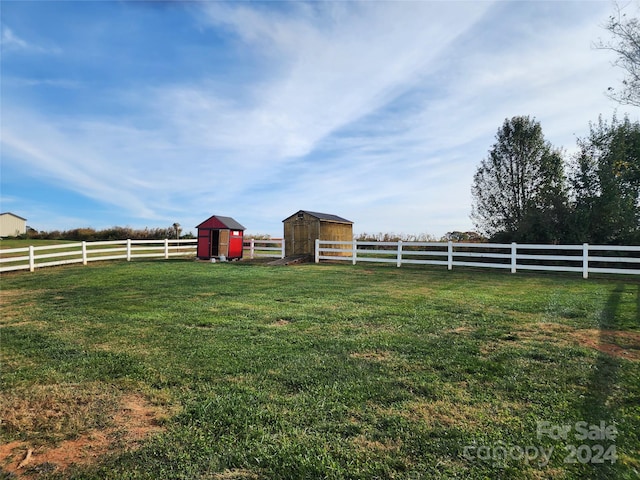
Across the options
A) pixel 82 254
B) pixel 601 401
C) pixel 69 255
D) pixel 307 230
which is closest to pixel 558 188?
pixel 307 230

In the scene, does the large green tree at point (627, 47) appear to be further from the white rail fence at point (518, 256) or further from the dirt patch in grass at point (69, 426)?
the dirt patch in grass at point (69, 426)

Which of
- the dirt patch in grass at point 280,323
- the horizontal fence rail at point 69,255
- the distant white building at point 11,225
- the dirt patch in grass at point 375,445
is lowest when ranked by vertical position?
the dirt patch in grass at point 375,445

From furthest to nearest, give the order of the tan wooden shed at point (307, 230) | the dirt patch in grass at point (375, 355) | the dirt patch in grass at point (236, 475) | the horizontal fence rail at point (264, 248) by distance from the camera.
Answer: the horizontal fence rail at point (264, 248)
the tan wooden shed at point (307, 230)
the dirt patch in grass at point (375, 355)
the dirt patch in grass at point (236, 475)

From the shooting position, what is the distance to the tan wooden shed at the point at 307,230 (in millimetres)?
16047

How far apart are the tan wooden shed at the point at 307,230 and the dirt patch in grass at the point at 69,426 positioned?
1337cm

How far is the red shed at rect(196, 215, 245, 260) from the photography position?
16.5 metres

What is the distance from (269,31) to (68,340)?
8909mm

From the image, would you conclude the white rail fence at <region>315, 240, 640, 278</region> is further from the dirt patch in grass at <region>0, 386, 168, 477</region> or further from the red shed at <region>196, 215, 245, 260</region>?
the dirt patch in grass at <region>0, 386, 168, 477</region>

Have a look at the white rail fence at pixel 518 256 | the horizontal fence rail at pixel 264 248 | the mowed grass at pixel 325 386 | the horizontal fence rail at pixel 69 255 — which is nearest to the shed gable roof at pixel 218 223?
the horizontal fence rail at pixel 264 248

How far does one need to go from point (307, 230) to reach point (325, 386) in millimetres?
13499

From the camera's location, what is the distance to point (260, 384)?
9.50 feet

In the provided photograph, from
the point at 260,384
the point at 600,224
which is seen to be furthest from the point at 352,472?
the point at 600,224

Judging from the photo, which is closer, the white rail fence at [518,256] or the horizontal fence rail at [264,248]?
the white rail fence at [518,256]

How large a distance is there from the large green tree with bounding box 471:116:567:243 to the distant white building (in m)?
50.2
